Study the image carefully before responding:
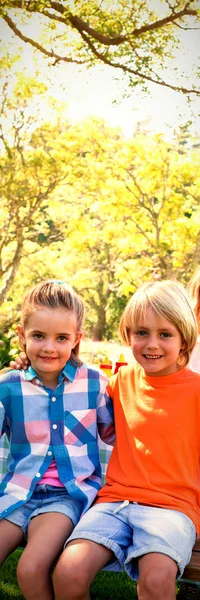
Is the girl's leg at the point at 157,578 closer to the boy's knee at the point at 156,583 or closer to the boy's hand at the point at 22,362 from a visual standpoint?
the boy's knee at the point at 156,583

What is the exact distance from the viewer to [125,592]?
2531 mm

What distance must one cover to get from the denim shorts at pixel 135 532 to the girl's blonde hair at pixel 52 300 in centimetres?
44

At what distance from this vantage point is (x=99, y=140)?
654 cm

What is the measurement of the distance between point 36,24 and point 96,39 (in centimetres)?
53

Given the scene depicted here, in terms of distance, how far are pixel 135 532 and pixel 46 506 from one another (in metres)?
0.26

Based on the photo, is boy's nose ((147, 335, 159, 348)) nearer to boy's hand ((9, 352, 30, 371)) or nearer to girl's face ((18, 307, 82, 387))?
girl's face ((18, 307, 82, 387))

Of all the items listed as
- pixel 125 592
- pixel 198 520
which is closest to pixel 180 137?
pixel 125 592

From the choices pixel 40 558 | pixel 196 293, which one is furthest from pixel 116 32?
pixel 40 558

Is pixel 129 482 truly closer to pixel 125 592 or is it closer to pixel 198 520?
pixel 198 520

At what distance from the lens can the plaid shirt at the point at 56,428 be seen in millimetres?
1870

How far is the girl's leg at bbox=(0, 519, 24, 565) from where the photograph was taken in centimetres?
177

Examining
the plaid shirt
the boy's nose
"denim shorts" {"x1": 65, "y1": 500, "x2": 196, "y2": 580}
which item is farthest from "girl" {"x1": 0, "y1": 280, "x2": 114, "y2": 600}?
the boy's nose

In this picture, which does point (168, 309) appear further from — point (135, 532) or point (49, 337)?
point (135, 532)

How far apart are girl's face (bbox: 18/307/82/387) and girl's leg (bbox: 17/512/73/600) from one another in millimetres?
410
